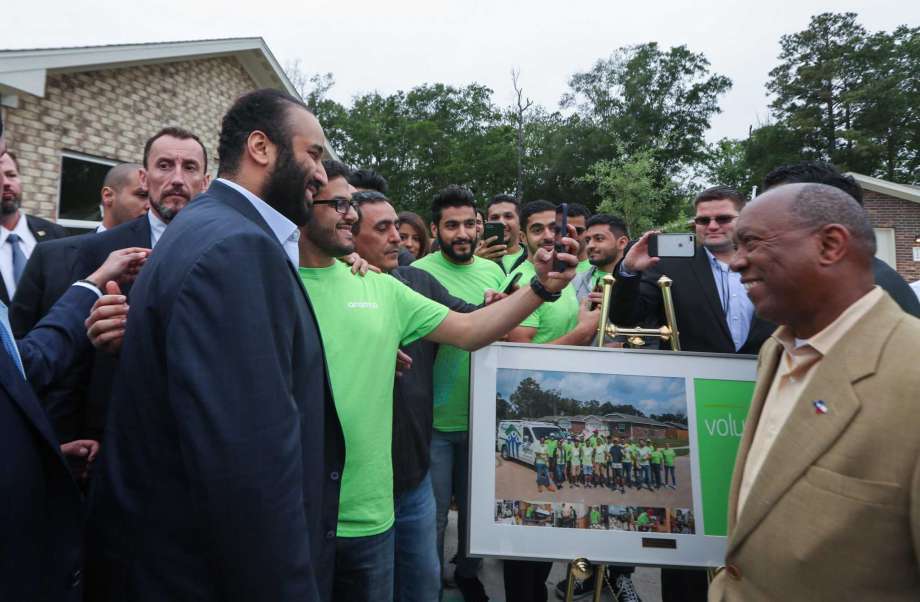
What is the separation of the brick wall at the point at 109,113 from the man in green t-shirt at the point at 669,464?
8.68 m

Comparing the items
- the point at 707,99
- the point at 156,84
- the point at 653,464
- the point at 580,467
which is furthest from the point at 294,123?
the point at 707,99

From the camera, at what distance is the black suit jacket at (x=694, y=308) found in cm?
295

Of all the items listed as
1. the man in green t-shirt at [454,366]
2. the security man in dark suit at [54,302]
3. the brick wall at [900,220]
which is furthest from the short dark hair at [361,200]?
the brick wall at [900,220]

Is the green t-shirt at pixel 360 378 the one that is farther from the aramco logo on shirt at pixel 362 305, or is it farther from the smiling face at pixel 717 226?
the smiling face at pixel 717 226

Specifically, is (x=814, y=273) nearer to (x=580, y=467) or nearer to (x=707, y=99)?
(x=580, y=467)

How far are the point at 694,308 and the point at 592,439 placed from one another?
3.28 feet

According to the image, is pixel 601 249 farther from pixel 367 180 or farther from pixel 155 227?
pixel 155 227

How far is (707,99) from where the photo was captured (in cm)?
4981

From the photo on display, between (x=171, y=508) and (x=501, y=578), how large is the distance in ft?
12.3

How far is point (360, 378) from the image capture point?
7.65ft

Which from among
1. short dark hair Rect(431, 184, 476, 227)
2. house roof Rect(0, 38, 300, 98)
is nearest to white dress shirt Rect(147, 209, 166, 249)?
short dark hair Rect(431, 184, 476, 227)

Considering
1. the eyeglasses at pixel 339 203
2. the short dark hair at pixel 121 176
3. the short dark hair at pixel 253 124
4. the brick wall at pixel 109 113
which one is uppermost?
the brick wall at pixel 109 113

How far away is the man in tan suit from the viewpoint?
Answer: 146cm

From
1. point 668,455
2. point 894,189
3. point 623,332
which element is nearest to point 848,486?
point 668,455
